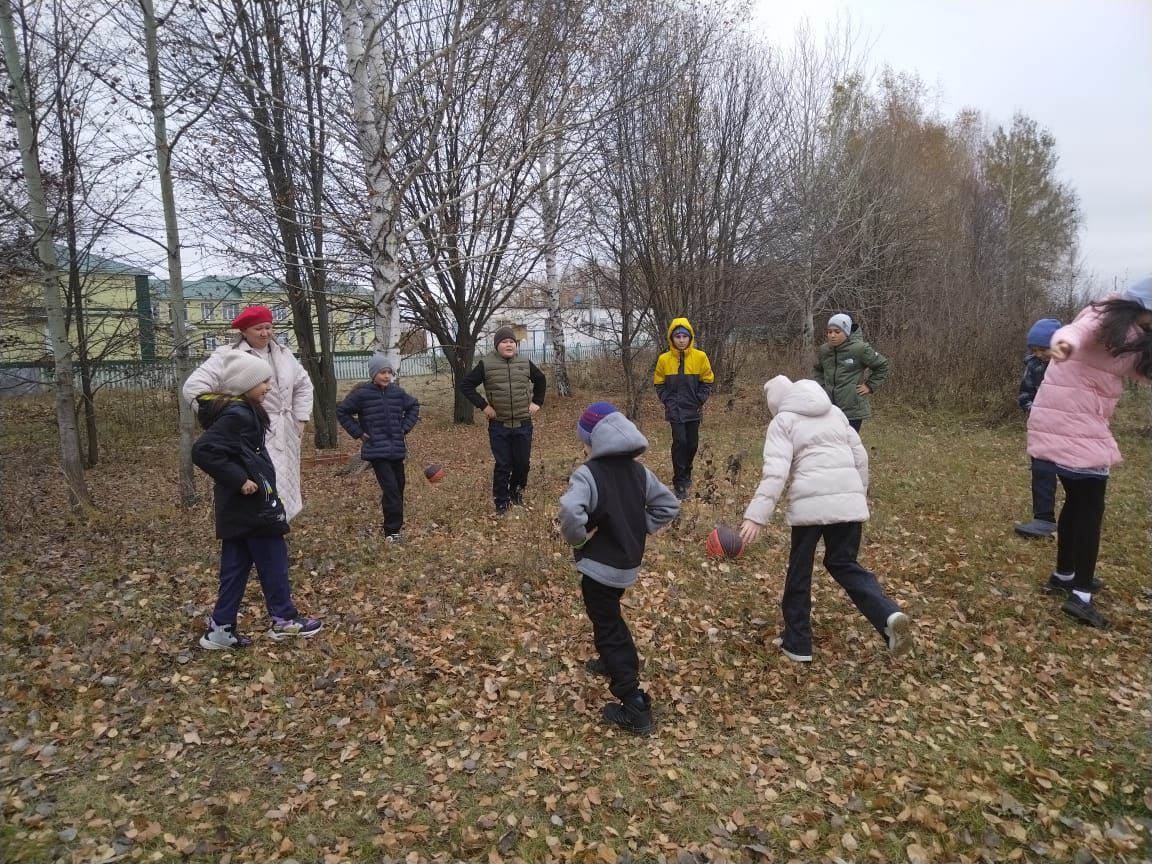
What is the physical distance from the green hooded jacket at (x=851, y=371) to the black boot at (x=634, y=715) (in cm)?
500

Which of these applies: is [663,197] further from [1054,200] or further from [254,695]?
[1054,200]

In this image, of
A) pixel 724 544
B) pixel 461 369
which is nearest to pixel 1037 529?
pixel 724 544

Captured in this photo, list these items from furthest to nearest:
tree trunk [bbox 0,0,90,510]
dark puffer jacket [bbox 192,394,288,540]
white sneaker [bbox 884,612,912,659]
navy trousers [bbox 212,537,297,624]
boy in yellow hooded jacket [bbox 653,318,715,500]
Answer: boy in yellow hooded jacket [bbox 653,318,715,500] < tree trunk [bbox 0,0,90,510] < navy trousers [bbox 212,537,297,624] < dark puffer jacket [bbox 192,394,288,540] < white sneaker [bbox 884,612,912,659]

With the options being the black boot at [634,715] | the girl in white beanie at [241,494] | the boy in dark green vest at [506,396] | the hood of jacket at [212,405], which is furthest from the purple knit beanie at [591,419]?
the boy in dark green vest at [506,396]

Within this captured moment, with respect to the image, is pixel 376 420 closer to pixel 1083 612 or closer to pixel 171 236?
pixel 171 236

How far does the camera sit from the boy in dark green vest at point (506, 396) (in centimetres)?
683

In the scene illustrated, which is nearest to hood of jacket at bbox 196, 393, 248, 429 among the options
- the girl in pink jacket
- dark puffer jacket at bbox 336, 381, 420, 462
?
dark puffer jacket at bbox 336, 381, 420, 462

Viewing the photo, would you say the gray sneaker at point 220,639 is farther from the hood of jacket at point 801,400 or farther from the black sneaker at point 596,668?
the hood of jacket at point 801,400

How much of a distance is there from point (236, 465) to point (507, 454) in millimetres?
3335

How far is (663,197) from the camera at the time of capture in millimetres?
13758

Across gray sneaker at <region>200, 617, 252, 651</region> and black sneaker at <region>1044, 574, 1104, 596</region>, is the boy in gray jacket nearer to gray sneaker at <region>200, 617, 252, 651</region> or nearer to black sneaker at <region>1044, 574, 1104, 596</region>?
gray sneaker at <region>200, 617, 252, 651</region>

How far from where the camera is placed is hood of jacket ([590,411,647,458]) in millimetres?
3387

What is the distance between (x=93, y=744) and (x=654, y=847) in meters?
2.94

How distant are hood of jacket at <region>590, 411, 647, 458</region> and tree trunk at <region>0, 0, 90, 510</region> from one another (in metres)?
7.00
